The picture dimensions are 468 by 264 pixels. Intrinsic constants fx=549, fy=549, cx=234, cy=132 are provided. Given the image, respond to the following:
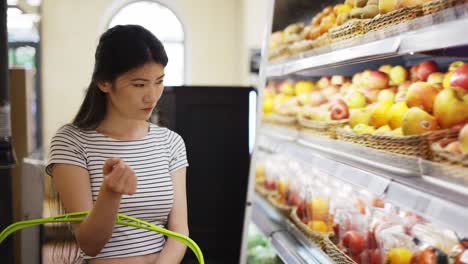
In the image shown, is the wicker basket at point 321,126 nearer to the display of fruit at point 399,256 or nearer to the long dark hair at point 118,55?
the display of fruit at point 399,256

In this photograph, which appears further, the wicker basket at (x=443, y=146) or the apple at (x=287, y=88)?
the apple at (x=287, y=88)

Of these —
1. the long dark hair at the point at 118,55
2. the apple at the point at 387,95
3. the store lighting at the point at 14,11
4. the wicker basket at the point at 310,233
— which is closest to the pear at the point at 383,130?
the apple at the point at 387,95

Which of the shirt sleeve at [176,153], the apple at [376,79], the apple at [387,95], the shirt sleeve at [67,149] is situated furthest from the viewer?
the apple at [376,79]

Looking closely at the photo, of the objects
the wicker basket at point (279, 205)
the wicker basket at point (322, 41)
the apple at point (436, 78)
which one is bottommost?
the wicker basket at point (279, 205)

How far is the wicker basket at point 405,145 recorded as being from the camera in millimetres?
1467

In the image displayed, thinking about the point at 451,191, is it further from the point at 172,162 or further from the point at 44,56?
the point at 44,56

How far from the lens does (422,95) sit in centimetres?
166

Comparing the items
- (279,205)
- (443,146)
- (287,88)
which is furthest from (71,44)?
(287,88)

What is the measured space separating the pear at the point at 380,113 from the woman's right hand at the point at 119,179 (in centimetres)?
109

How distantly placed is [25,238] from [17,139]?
0.94 feet

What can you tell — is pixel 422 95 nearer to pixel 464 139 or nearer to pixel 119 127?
pixel 464 139

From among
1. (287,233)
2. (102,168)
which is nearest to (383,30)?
(102,168)

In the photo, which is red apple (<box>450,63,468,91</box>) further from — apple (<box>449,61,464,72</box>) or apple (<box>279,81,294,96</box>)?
apple (<box>279,81,294,96</box>)

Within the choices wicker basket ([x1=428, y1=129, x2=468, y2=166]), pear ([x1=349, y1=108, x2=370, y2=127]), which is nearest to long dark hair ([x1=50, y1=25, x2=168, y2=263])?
wicker basket ([x1=428, y1=129, x2=468, y2=166])
